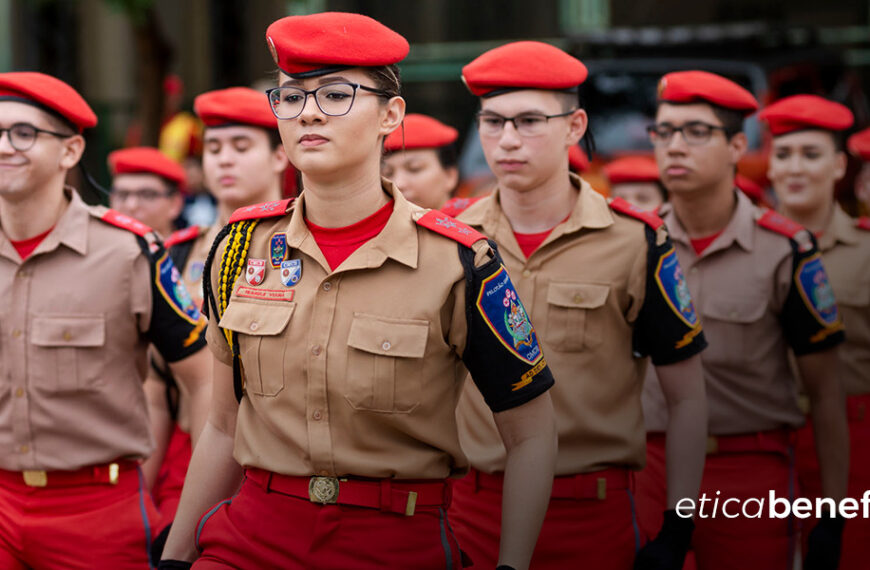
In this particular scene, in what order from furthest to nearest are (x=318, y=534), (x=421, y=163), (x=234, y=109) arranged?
(x=421, y=163)
(x=234, y=109)
(x=318, y=534)

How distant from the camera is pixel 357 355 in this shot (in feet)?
11.3

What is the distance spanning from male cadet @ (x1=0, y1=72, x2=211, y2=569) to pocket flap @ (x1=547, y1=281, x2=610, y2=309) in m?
1.44

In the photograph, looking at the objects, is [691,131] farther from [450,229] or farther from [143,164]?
[143,164]

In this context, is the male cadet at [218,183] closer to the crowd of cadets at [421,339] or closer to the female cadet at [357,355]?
the crowd of cadets at [421,339]

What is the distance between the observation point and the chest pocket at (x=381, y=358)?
135 inches

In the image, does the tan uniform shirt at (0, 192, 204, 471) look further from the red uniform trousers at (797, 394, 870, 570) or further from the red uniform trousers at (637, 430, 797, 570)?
the red uniform trousers at (797, 394, 870, 570)

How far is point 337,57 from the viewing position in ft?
11.2

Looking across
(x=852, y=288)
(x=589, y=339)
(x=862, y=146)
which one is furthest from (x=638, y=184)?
(x=589, y=339)

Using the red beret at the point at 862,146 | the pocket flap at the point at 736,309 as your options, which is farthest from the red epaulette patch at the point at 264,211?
the red beret at the point at 862,146

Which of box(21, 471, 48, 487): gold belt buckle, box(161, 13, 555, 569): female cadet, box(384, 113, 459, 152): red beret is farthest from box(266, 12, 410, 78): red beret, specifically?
box(384, 113, 459, 152): red beret

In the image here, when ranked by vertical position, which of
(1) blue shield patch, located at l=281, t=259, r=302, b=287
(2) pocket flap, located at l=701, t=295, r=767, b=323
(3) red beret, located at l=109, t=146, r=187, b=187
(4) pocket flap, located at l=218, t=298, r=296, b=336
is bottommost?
(2) pocket flap, located at l=701, t=295, r=767, b=323

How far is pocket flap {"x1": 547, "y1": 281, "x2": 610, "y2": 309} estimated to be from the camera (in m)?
4.48

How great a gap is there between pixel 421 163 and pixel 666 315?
9.28 ft

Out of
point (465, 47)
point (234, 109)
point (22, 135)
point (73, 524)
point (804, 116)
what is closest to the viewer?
point (73, 524)
